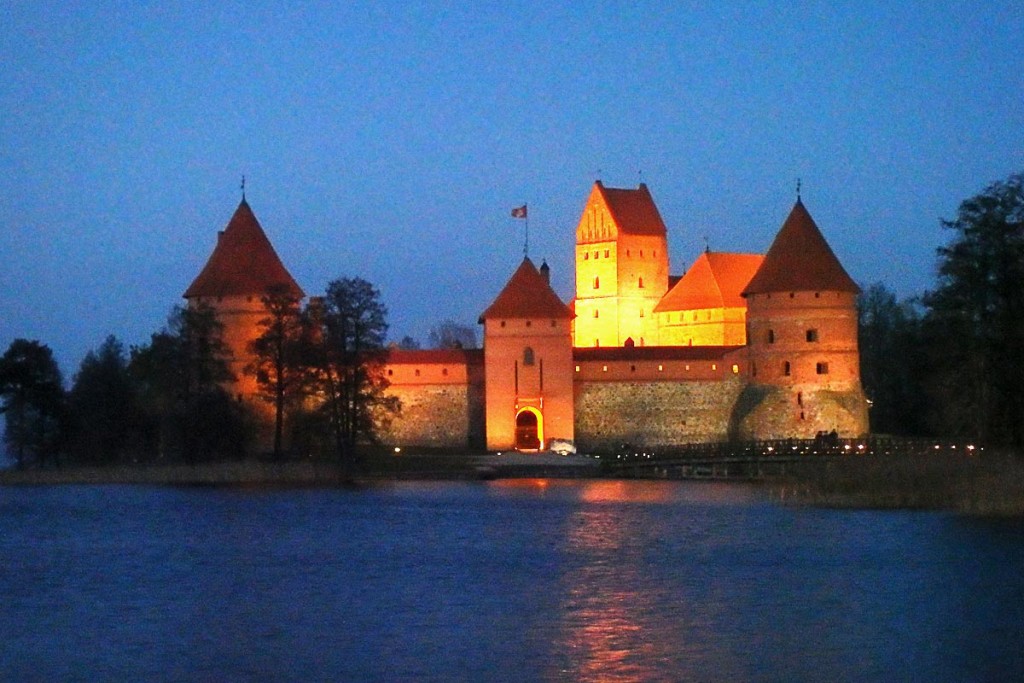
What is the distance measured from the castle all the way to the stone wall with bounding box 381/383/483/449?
26mm

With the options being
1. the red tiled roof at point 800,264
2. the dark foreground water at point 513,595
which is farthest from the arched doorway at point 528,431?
the dark foreground water at point 513,595

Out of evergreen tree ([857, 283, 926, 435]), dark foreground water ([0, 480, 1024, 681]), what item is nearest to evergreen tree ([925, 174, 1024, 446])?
dark foreground water ([0, 480, 1024, 681])

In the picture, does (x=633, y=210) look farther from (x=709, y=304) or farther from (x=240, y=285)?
(x=240, y=285)

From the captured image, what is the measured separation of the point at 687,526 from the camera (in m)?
26.8

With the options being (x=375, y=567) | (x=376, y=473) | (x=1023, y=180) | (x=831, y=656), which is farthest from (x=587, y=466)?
(x=831, y=656)

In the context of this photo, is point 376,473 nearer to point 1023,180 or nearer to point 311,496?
point 311,496

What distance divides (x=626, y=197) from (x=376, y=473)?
80.9 ft

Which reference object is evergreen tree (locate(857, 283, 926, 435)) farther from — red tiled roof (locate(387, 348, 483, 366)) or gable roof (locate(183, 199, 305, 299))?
gable roof (locate(183, 199, 305, 299))

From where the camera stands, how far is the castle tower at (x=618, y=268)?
6134cm

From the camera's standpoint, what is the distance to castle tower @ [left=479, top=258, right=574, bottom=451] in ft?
150

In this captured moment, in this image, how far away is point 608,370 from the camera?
4688 cm

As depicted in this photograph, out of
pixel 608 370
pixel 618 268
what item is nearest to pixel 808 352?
pixel 608 370

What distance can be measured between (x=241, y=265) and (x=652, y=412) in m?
11.3

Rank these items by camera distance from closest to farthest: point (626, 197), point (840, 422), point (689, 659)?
point (689, 659) < point (840, 422) < point (626, 197)
